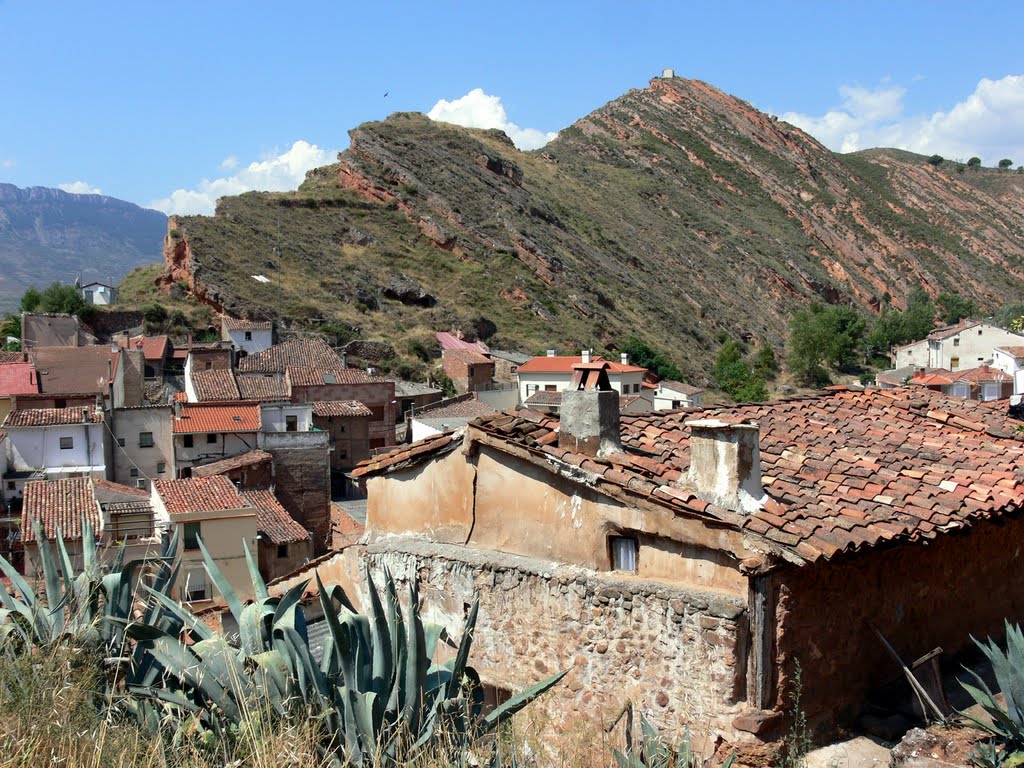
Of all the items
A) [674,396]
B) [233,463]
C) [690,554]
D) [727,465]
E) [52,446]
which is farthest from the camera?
[674,396]

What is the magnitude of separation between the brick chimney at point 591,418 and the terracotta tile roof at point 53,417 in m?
23.7

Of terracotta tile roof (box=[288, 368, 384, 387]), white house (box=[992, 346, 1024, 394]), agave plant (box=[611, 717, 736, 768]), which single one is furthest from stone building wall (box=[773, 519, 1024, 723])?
white house (box=[992, 346, 1024, 394])

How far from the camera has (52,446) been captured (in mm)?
27188

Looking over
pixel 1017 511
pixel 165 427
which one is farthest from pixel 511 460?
pixel 165 427

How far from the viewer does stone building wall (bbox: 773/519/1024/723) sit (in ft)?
21.8

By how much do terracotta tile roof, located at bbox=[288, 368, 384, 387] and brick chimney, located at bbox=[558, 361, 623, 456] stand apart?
1202 inches

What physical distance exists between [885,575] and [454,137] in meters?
85.6

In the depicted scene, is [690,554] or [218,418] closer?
[690,554]

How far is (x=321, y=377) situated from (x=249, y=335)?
1016 cm

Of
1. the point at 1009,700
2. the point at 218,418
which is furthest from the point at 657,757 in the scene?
the point at 218,418

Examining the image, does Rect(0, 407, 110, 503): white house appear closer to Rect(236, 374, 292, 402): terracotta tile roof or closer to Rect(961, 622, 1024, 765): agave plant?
Rect(236, 374, 292, 402): terracotta tile roof

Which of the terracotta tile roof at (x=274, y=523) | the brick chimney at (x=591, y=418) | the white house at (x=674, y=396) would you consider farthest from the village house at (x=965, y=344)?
the brick chimney at (x=591, y=418)

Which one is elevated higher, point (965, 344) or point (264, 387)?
point (965, 344)

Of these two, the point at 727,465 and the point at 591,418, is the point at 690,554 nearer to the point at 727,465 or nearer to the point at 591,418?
the point at 727,465
